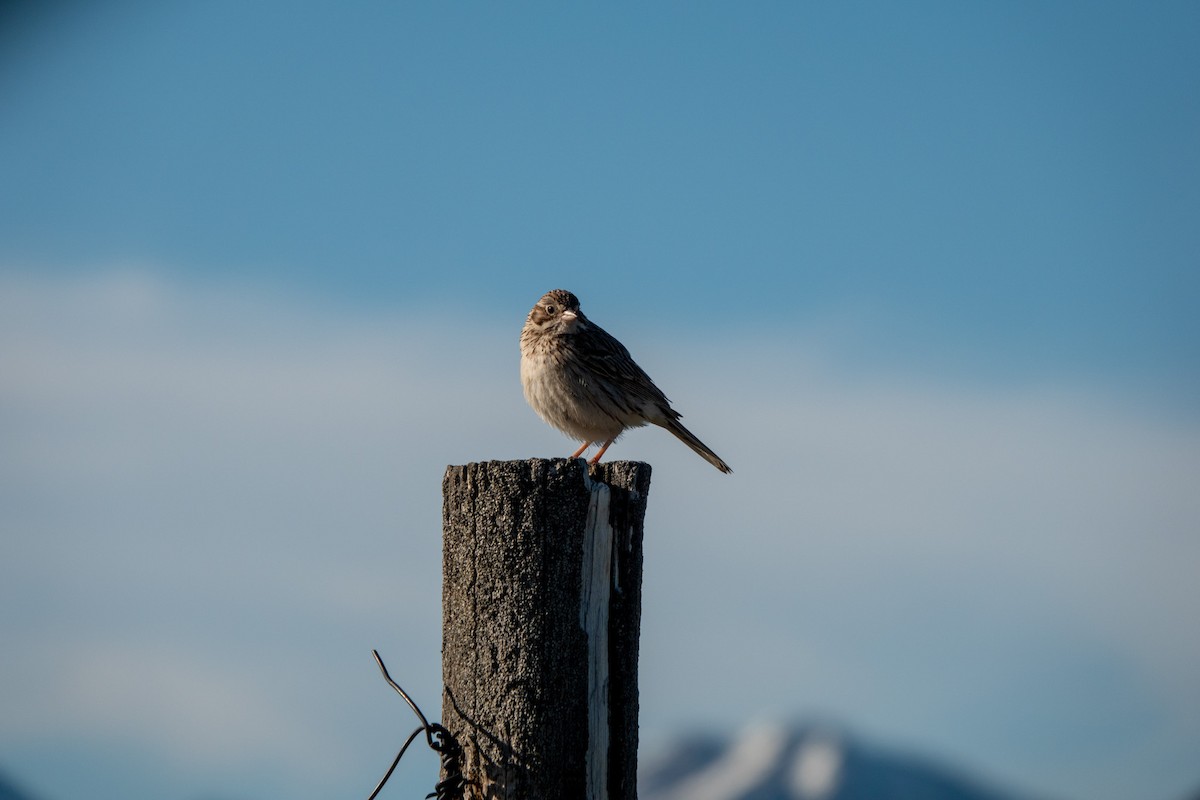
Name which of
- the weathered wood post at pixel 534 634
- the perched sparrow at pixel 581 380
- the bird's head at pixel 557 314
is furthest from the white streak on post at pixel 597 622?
the bird's head at pixel 557 314

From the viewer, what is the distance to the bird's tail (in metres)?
10.1

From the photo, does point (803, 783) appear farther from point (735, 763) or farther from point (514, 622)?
point (514, 622)

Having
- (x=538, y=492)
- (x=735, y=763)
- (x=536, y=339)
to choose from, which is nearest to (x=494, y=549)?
(x=538, y=492)

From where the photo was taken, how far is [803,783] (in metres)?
37.8

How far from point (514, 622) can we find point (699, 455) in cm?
587

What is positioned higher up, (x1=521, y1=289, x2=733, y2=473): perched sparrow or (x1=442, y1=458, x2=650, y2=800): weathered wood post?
(x1=521, y1=289, x2=733, y2=473): perched sparrow

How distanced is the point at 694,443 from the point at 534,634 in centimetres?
583

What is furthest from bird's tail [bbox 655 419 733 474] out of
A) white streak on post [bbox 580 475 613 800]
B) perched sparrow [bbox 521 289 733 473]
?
white streak on post [bbox 580 475 613 800]

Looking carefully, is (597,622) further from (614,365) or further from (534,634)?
(614,365)

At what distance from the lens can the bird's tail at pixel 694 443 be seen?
1008 cm

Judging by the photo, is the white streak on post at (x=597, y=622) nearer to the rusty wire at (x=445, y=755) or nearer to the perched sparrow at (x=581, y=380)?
the rusty wire at (x=445, y=755)

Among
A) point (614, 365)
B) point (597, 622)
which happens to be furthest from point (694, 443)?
point (597, 622)

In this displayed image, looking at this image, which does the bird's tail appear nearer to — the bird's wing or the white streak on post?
the bird's wing

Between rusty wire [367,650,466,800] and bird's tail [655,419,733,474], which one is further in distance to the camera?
bird's tail [655,419,733,474]
